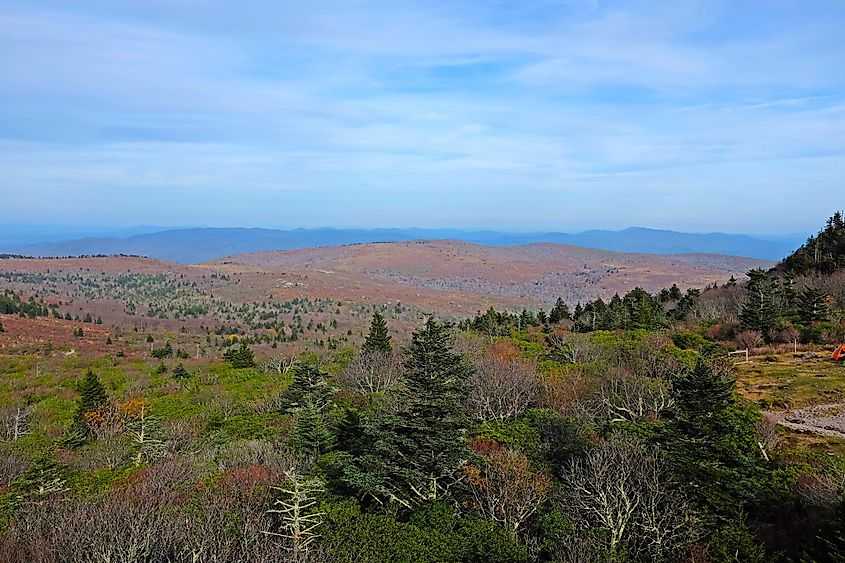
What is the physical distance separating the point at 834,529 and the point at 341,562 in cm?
956

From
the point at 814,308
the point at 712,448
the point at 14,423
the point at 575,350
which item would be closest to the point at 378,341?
the point at 575,350

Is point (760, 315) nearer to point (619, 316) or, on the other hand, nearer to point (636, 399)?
point (619, 316)

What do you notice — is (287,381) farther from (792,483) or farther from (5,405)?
(792,483)

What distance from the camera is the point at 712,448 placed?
14.7 meters

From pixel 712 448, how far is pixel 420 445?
7683 mm

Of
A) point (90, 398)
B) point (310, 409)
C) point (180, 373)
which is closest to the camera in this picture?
point (310, 409)

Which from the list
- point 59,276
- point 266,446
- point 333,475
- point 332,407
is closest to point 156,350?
point 332,407

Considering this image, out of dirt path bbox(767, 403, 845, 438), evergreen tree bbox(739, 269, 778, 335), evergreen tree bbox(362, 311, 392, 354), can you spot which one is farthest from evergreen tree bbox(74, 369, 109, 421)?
evergreen tree bbox(739, 269, 778, 335)

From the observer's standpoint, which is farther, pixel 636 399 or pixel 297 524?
pixel 636 399

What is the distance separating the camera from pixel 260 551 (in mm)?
12219

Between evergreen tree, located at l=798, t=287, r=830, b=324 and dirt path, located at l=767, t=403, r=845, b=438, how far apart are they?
16771 mm

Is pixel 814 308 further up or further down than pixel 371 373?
further up

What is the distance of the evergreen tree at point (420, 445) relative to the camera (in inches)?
632

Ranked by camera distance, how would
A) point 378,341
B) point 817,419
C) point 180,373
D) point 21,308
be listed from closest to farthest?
point 817,419 → point 378,341 → point 180,373 → point 21,308
